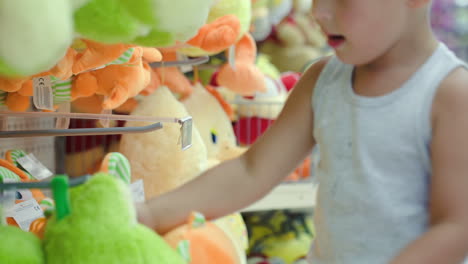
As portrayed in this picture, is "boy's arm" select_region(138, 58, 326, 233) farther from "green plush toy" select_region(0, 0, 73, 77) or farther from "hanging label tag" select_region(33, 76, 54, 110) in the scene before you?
"green plush toy" select_region(0, 0, 73, 77)

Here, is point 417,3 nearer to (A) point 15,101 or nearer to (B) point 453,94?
(B) point 453,94

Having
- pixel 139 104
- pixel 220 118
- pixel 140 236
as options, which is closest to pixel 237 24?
pixel 139 104

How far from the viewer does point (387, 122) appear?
0.66 metres

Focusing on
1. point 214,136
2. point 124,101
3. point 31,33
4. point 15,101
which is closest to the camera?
point 31,33

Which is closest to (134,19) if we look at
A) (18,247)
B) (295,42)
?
(18,247)

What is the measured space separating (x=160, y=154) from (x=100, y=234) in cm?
42

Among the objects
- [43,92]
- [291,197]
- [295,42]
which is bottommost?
[291,197]

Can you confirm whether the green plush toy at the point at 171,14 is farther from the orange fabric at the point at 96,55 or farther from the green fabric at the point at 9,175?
the green fabric at the point at 9,175

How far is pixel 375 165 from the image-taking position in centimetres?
66

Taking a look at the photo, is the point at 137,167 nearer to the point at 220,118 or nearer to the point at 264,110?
the point at 220,118

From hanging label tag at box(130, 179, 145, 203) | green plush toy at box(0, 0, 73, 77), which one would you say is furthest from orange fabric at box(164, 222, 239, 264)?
green plush toy at box(0, 0, 73, 77)

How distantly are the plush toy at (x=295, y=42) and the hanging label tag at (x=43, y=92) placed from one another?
1.38 m

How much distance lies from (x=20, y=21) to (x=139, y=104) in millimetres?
509

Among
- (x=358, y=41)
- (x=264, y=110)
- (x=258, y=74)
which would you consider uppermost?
(x=358, y=41)
